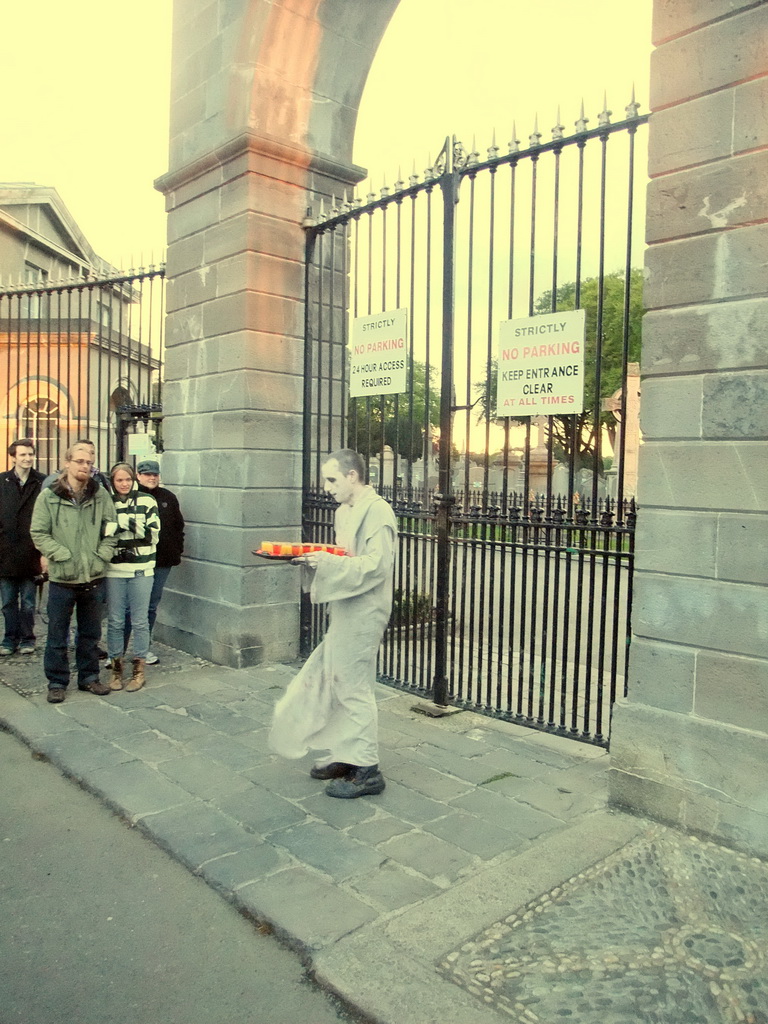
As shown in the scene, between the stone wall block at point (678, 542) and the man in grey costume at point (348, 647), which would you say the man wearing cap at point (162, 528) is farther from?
the stone wall block at point (678, 542)

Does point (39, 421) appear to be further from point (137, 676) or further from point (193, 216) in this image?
point (137, 676)

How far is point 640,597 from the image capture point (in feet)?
12.9

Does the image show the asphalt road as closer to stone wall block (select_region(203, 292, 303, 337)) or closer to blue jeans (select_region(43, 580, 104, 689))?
blue jeans (select_region(43, 580, 104, 689))

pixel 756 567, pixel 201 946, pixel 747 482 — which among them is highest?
pixel 747 482

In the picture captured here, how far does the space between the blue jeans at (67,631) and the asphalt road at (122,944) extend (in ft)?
7.04

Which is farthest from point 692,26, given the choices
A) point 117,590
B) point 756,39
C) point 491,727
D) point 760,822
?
point 117,590

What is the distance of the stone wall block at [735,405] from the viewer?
3.51 m

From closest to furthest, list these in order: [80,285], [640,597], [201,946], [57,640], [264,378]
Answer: [201,946] → [640,597] → [57,640] → [264,378] → [80,285]

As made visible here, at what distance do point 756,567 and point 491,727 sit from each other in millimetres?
2448

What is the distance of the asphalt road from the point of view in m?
2.57

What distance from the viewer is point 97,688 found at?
6.05 metres

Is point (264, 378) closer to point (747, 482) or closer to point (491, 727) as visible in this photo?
point (491, 727)

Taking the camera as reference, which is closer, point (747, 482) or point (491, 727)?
point (747, 482)

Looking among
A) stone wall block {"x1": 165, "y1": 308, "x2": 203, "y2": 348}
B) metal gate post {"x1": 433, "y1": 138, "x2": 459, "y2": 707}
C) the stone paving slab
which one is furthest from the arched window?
metal gate post {"x1": 433, "y1": 138, "x2": 459, "y2": 707}
